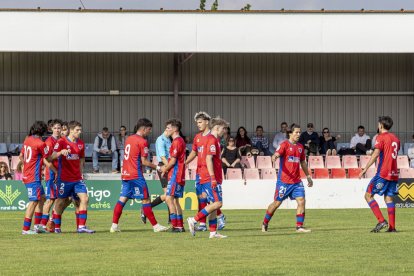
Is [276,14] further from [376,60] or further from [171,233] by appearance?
[171,233]

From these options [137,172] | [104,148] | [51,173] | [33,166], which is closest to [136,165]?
[137,172]

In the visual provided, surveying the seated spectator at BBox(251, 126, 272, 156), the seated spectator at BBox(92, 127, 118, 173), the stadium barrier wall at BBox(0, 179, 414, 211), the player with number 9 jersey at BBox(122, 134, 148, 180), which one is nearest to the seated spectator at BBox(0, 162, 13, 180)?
the stadium barrier wall at BBox(0, 179, 414, 211)

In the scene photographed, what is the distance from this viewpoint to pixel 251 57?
134ft

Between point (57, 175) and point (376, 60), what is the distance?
24.9 m

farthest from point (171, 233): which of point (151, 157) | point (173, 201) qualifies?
point (151, 157)

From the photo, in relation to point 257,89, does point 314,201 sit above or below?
below

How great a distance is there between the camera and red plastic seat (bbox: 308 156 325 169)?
35.2 metres

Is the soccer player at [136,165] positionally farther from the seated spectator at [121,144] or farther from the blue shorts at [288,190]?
the seated spectator at [121,144]

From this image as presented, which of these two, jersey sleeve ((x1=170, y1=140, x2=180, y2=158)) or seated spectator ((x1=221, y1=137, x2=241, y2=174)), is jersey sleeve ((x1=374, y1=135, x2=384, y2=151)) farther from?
seated spectator ((x1=221, y1=137, x2=241, y2=174))

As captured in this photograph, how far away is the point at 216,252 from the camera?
14531 millimetres

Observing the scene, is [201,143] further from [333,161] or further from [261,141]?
[261,141]

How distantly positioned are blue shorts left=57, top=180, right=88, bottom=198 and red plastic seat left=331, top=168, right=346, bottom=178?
17.3 m

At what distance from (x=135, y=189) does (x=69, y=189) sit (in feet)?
3.72

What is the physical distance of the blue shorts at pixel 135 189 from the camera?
62.1ft
